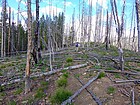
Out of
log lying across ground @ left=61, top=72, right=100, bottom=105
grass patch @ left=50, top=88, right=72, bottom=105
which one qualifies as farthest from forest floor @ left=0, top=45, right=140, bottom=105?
log lying across ground @ left=61, top=72, right=100, bottom=105

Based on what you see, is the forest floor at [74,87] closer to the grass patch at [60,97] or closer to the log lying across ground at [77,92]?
the grass patch at [60,97]

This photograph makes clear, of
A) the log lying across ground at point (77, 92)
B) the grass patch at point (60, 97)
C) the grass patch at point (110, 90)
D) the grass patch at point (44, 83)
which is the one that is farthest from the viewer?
the grass patch at point (44, 83)

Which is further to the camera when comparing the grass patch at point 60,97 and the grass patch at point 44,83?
the grass patch at point 44,83

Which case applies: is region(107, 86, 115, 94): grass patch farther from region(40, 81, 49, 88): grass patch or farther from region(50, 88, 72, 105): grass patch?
region(40, 81, 49, 88): grass patch

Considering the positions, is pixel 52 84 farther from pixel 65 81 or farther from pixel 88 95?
pixel 88 95

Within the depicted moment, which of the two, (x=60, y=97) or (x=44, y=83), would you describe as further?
(x=44, y=83)

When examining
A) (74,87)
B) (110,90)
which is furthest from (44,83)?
(110,90)

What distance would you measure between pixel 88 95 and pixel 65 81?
150cm

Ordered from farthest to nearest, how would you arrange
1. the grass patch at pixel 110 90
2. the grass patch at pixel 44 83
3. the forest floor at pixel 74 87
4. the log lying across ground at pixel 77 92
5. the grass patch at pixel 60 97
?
the grass patch at pixel 44 83 < the grass patch at pixel 110 90 < the forest floor at pixel 74 87 < the grass patch at pixel 60 97 < the log lying across ground at pixel 77 92

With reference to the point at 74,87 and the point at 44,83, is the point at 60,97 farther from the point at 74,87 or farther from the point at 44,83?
the point at 44,83

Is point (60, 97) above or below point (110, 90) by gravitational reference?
below

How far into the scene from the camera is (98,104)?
7.21 metres

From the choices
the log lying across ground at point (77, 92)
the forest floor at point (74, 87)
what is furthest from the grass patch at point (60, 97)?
the log lying across ground at point (77, 92)

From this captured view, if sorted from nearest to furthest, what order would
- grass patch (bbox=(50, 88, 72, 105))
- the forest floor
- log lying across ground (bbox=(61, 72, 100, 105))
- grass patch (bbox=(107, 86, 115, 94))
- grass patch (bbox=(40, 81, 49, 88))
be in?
log lying across ground (bbox=(61, 72, 100, 105))
grass patch (bbox=(50, 88, 72, 105))
the forest floor
grass patch (bbox=(107, 86, 115, 94))
grass patch (bbox=(40, 81, 49, 88))
